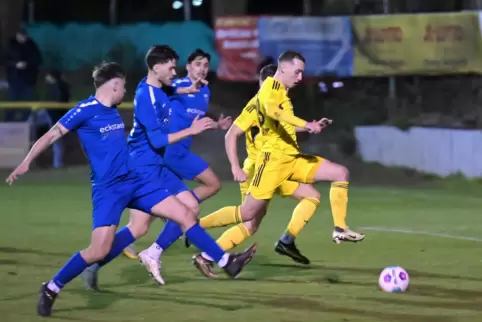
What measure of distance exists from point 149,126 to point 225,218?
1.65 m

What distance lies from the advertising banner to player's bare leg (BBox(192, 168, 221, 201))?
1083cm

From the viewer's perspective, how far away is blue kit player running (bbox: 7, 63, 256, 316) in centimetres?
854

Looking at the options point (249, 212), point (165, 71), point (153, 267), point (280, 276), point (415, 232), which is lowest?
point (415, 232)

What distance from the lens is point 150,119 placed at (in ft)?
31.2

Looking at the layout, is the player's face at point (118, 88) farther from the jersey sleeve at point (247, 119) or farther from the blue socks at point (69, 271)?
the jersey sleeve at point (247, 119)

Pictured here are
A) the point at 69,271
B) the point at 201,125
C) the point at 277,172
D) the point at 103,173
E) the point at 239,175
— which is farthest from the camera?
the point at 277,172

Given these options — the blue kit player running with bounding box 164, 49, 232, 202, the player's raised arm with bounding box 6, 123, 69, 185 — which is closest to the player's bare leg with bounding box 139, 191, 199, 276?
the blue kit player running with bounding box 164, 49, 232, 202

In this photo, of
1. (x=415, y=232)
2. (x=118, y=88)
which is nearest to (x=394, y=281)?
(x=118, y=88)

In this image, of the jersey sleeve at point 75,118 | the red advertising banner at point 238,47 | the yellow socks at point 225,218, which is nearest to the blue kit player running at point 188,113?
the yellow socks at point 225,218

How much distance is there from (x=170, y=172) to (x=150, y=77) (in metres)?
1.12

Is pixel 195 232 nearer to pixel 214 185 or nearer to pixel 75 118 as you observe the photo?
pixel 75 118

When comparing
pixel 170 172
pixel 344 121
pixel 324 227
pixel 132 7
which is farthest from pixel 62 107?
pixel 170 172

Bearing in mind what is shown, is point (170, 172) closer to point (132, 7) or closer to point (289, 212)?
point (289, 212)

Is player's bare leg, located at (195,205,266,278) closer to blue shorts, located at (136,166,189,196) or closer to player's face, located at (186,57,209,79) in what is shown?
blue shorts, located at (136,166,189,196)
